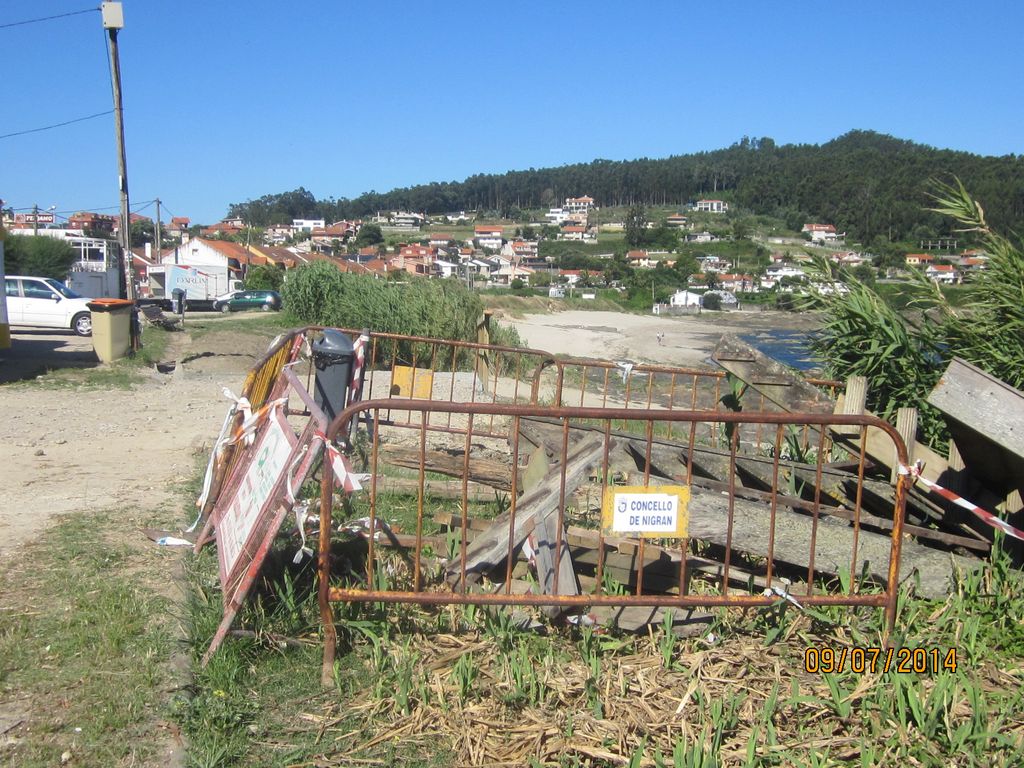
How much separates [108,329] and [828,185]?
6500 centimetres

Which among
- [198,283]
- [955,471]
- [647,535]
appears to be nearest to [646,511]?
[647,535]

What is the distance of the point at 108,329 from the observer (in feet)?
52.2

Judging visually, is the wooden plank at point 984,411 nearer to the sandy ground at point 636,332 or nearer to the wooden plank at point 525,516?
the wooden plank at point 525,516

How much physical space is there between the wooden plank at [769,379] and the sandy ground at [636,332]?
67.7ft

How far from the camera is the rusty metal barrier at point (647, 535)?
13.1 ft

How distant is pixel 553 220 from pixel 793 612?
185756mm

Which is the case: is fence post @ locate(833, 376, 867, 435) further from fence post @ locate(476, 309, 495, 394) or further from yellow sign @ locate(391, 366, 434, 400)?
fence post @ locate(476, 309, 495, 394)

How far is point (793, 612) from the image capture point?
437 cm

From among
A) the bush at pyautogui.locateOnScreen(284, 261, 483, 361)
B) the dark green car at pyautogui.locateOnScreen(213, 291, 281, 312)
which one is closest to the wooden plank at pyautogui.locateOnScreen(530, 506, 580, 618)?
the bush at pyautogui.locateOnScreen(284, 261, 483, 361)

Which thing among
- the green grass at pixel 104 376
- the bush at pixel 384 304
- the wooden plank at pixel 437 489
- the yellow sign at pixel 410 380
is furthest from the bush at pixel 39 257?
the wooden plank at pixel 437 489

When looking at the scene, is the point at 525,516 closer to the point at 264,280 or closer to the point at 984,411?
the point at 984,411

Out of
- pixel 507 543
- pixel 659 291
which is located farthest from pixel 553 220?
pixel 507 543

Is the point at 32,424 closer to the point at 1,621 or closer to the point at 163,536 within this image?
the point at 163,536
